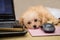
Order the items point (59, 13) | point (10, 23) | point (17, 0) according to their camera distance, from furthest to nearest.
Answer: point (17, 0) < point (59, 13) < point (10, 23)

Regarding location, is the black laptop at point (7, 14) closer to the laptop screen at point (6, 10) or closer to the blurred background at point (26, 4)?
the laptop screen at point (6, 10)

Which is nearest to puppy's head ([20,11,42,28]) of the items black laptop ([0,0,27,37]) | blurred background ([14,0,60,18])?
black laptop ([0,0,27,37])

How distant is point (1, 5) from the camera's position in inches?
36.1

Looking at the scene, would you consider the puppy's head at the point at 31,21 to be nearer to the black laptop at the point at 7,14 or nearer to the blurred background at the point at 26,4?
the black laptop at the point at 7,14

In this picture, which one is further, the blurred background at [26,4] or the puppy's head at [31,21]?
the blurred background at [26,4]

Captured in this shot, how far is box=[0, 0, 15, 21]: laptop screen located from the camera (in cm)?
89

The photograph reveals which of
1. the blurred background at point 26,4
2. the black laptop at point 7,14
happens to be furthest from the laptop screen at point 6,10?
the blurred background at point 26,4

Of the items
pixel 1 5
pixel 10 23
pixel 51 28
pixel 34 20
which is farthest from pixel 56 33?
pixel 1 5

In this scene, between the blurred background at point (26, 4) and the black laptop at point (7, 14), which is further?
the blurred background at point (26, 4)

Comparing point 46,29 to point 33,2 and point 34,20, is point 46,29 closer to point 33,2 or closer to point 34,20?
point 34,20

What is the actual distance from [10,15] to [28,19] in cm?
12

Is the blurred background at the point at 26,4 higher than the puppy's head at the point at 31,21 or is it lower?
higher

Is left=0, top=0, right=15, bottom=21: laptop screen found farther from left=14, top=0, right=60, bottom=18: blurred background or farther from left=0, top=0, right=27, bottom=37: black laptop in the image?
left=14, top=0, right=60, bottom=18: blurred background

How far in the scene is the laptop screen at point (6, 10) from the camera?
2.91 feet
